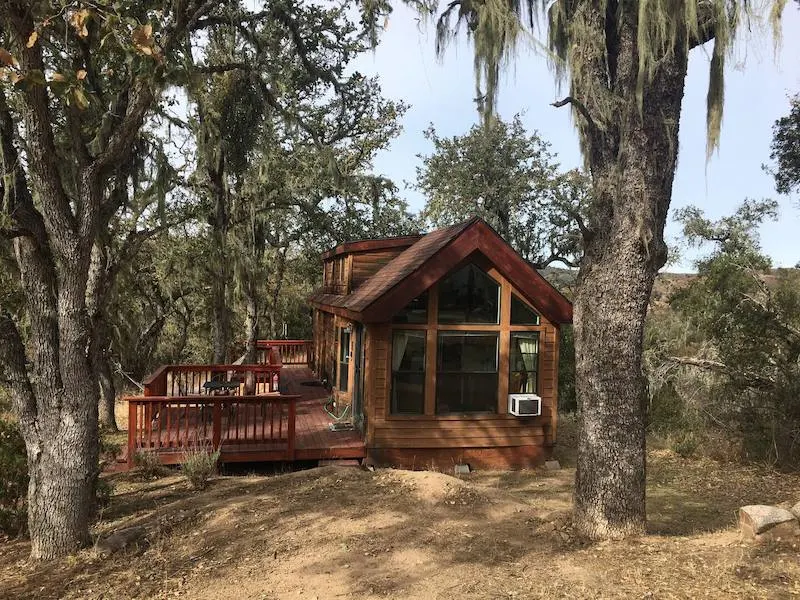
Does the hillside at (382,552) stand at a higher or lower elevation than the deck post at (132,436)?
lower

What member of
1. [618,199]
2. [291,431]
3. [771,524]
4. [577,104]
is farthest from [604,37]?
[291,431]

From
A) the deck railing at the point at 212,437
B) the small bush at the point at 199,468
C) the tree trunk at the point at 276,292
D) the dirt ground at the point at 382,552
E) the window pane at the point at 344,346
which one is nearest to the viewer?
the dirt ground at the point at 382,552

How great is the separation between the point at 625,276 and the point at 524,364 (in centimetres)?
471

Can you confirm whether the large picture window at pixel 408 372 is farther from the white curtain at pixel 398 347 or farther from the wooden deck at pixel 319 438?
the wooden deck at pixel 319 438

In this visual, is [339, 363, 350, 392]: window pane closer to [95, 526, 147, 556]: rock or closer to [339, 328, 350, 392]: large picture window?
[339, 328, 350, 392]: large picture window

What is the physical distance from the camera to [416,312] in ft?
28.5

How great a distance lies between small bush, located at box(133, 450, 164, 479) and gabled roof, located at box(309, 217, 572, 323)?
3681 millimetres

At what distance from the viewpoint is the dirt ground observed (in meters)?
3.90

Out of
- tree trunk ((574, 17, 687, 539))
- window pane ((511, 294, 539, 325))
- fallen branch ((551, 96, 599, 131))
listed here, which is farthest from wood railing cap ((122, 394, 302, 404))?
fallen branch ((551, 96, 599, 131))

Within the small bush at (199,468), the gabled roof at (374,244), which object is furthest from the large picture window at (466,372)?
the small bush at (199,468)

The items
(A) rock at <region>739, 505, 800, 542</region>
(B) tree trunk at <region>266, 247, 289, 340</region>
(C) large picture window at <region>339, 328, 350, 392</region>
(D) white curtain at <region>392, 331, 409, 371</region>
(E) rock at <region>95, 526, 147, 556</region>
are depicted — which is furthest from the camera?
(B) tree trunk at <region>266, 247, 289, 340</region>

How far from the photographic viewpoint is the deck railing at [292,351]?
693 inches

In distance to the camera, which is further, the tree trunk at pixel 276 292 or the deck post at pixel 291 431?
the tree trunk at pixel 276 292

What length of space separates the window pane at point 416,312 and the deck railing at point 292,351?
928 centimetres
